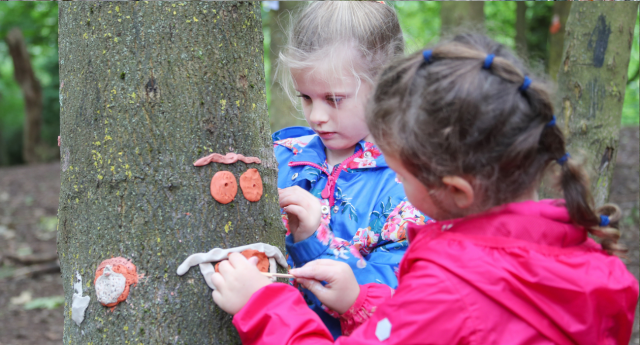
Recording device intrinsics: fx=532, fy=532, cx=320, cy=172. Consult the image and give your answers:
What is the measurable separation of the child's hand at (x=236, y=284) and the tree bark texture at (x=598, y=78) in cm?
241

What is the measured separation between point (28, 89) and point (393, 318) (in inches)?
599

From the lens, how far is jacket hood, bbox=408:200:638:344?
1.26 meters

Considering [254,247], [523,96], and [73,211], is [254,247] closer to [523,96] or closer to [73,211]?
[73,211]

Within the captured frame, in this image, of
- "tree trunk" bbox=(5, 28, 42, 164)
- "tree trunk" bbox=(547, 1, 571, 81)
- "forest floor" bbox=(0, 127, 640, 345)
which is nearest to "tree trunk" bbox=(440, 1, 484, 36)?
"tree trunk" bbox=(547, 1, 571, 81)

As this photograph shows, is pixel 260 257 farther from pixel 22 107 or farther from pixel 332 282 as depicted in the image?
pixel 22 107

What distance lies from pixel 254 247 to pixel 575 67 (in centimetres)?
255

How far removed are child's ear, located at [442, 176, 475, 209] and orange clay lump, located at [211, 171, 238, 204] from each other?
633mm

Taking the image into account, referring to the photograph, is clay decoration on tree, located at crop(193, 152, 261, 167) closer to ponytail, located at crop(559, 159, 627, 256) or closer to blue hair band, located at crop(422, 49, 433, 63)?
blue hair band, located at crop(422, 49, 433, 63)

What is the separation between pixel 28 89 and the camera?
1405cm

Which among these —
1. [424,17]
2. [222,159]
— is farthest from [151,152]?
[424,17]

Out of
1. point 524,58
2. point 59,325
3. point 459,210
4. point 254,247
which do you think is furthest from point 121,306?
point 59,325

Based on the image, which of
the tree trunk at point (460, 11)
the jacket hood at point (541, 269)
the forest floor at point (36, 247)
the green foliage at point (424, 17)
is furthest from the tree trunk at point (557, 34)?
the jacket hood at point (541, 269)

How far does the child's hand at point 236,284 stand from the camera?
59.7 inches

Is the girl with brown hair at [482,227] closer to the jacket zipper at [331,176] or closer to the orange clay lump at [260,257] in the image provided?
the orange clay lump at [260,257]
